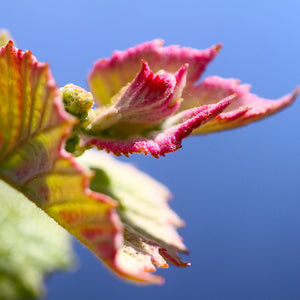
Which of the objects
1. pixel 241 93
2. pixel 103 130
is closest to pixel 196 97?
pixel 241 93

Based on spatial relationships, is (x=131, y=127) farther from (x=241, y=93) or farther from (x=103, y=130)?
(x=241, y=93)

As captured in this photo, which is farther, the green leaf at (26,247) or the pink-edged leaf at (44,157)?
the green leaf at (26,247)

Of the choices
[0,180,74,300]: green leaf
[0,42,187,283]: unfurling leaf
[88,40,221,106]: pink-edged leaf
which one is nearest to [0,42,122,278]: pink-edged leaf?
[0,42,187,283]: unfurling leaf

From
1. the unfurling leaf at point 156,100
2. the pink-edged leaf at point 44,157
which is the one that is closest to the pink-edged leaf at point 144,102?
the unfurling leaf at point 156,100

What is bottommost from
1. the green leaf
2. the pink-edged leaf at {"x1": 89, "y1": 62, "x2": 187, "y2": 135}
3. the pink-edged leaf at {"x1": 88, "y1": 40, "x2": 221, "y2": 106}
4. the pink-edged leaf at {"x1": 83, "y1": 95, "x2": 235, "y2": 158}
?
the green leaf

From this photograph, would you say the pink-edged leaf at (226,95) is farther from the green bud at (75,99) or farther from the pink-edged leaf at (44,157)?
the pink-edged leaf at (44,157)

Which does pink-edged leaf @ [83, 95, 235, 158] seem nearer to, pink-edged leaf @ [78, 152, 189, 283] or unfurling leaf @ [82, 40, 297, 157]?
unfurling leaf @ [82, 40, 297, 157]

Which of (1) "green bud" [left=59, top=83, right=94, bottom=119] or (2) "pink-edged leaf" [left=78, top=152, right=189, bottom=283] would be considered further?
(1) "green bud" [left=59, top=83, right=94, bottom=119]
